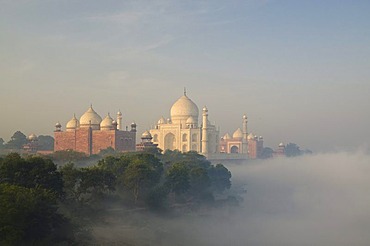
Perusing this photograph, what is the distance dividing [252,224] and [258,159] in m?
52.1

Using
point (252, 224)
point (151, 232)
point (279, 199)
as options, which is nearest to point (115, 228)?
Result: point (151, 232)

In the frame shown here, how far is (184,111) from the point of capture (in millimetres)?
66688

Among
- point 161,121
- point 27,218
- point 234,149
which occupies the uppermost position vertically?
point 161,121

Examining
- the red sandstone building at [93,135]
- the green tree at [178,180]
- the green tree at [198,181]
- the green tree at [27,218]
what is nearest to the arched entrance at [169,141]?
the red sandstone building at [93,135]

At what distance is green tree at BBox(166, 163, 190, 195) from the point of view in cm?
3653

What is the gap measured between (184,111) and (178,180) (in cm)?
3052

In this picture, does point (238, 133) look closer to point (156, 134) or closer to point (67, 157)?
point (156, 134)

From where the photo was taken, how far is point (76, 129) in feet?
203

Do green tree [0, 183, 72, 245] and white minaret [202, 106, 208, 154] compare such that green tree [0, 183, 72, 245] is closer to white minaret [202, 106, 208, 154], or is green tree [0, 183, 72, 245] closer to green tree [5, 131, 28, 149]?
white minaret [202, 106, 208, 154]

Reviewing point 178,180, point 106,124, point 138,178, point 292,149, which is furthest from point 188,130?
point 292,149

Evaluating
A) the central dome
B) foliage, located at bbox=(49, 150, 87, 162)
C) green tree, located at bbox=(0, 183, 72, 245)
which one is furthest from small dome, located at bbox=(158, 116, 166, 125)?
green tree, located at bbox=(0, 183, 72, 245)

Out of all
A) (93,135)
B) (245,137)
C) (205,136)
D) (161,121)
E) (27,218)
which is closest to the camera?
(27,218)

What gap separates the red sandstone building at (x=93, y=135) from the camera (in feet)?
196

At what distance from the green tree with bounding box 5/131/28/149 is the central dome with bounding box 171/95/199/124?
72.0 feet
